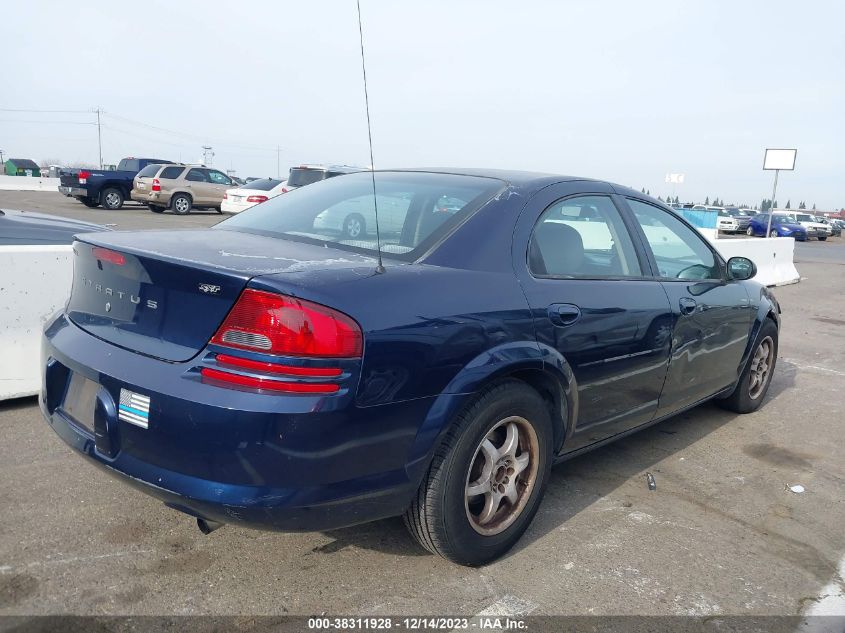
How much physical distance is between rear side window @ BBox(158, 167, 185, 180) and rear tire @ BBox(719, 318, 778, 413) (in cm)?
2089

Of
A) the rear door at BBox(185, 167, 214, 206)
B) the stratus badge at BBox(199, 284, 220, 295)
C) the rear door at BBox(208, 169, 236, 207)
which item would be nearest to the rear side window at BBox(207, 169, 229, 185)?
the rear door at BBox(208, 169, 236, 207)

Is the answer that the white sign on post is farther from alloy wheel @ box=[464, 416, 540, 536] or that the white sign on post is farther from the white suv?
the white suv

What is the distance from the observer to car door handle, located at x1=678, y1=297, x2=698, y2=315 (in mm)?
3777

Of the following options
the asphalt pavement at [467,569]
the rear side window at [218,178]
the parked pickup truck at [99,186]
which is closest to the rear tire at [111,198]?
the parked pickup truck at [99,186]

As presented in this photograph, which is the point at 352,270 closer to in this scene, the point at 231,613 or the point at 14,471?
the point at 231,613

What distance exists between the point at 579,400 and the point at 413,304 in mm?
1105

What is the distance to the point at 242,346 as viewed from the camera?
220 cm

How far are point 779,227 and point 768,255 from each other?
1036 inches

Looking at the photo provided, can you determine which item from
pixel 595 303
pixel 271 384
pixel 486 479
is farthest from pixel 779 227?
pixel 271 384

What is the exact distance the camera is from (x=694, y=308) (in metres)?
3.88

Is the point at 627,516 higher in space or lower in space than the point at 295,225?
lower

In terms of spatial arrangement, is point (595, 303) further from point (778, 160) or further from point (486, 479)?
point (778, 160)

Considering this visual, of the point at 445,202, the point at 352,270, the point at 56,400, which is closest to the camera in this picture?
the point at 352,270

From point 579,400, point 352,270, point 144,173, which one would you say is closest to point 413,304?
point 352,270
